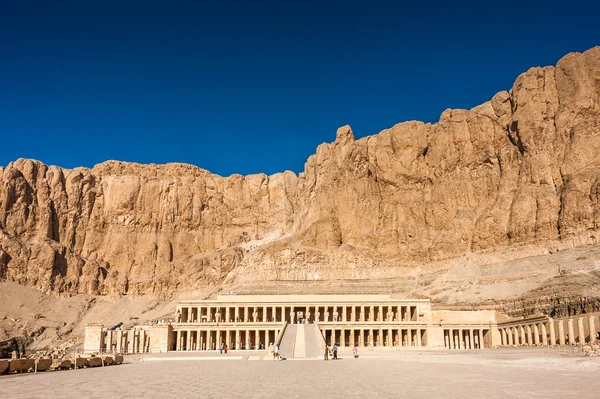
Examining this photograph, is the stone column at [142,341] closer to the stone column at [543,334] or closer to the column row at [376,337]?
the column row at [376,337]

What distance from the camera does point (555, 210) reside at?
10969cm

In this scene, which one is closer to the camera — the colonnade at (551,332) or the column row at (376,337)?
the colonnade at (551,332)

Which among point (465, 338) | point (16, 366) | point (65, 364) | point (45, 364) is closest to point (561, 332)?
point (465, 338)

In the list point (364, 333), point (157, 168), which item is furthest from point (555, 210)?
point (157, 168)

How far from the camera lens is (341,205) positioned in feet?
484

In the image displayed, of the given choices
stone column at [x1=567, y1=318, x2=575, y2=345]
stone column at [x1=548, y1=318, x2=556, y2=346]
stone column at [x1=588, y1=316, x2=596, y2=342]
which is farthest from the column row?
stone column at [x1=588, y1=316, x2=596, y2=342]

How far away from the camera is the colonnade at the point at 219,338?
83.2 meters

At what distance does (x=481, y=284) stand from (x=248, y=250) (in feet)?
230

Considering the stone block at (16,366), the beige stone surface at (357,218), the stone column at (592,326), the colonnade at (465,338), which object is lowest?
the colonnade at (465,338)

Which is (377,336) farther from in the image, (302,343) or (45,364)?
(45,364)

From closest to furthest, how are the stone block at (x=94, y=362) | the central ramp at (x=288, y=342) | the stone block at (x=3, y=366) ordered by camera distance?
the stone block at (x=3, y=366)
the stone block at (x=94, y=362)
the central ramp at (x=288, y=342)

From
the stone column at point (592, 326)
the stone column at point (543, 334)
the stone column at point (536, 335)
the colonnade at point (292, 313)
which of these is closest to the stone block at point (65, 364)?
the stone column at point (592, 326)

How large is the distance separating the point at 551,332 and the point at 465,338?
23.7 meters

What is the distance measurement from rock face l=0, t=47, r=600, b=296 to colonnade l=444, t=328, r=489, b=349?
30.1 meters
